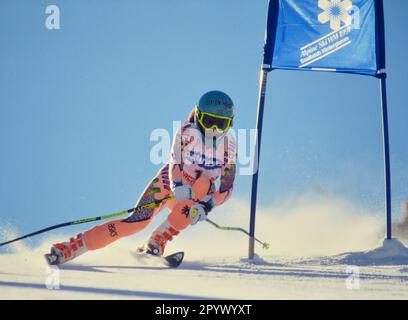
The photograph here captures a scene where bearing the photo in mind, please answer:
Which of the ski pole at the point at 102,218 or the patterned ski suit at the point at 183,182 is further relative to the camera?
the patterned ski suit at the point at 183,182

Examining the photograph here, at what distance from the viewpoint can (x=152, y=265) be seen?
6.47 m

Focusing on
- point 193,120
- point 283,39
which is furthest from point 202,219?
point 283,39

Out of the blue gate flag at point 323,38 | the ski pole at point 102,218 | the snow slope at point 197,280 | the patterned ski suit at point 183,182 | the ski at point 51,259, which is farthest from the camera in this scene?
the blue gate flag at point 323,38

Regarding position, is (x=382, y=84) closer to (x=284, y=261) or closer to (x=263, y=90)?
(x=263, y=90)

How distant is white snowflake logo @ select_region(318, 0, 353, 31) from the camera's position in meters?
8.05

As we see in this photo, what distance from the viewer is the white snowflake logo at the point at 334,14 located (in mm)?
8055

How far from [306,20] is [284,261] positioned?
389 centimetres

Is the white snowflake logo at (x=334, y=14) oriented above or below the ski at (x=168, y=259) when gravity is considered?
above

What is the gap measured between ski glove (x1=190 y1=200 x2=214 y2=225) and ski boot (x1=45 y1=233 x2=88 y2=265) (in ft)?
4.80

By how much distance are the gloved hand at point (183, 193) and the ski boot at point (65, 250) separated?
4.44 ft

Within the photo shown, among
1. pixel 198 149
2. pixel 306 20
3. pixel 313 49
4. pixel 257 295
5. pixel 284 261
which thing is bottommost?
pixel 284 261

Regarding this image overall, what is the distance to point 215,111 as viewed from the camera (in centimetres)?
664

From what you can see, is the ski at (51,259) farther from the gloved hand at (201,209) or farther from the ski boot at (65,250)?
the gloved hand at (201,209)

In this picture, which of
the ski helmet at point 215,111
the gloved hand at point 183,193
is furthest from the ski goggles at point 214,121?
the gloved hand at point 183,193
